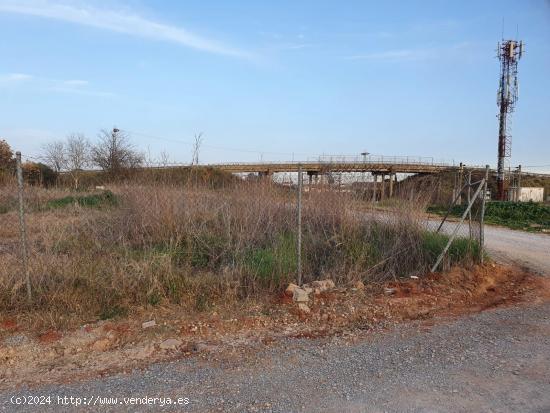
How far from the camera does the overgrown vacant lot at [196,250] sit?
6.02 m

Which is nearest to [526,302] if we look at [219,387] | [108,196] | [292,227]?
[292,227]

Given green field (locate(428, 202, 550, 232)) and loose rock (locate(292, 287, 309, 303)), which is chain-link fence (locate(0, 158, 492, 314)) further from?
green field (locate(428, 202, 550, 232))

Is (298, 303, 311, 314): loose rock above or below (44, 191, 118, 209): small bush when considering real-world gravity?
below

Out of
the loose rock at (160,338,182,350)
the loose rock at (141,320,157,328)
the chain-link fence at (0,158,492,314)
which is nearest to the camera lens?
the loose rock at (160,338,182,350)

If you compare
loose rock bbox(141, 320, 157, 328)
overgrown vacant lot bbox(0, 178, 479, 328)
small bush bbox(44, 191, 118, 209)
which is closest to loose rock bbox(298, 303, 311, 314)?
overgrown vacant lot bbox(0, 178, 479, 328)

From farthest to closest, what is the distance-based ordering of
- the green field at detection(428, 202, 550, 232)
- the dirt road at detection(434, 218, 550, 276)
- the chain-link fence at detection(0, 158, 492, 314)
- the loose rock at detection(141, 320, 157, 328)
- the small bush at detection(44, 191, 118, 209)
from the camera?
the green field at detection(428, 202, 550, 232)
the small bush at detection(44, 191, 118, 209)
the dirt road at detection(434, 218, 550, 276)
the chain-link fence at detection(0, 158, 492, 314)
the loose rock at detection(141, 320, 157, 328)

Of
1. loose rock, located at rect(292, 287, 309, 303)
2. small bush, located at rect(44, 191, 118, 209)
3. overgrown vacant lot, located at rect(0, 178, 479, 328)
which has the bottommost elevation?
loose rock, located at rect(292, 287, 309, 303)

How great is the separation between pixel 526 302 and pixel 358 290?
2499mm

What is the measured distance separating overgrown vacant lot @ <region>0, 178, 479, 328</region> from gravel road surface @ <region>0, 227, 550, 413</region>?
5.27 feet

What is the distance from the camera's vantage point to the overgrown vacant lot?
602 centimetres

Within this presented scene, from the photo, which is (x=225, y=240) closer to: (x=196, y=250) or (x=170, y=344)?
(x=196, y=250)

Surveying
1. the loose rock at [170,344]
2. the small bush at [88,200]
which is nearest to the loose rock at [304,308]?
the loose rock at [170,344]

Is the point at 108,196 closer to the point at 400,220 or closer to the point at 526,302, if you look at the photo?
the point at 400,220

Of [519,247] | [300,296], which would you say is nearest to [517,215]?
[519,247]
